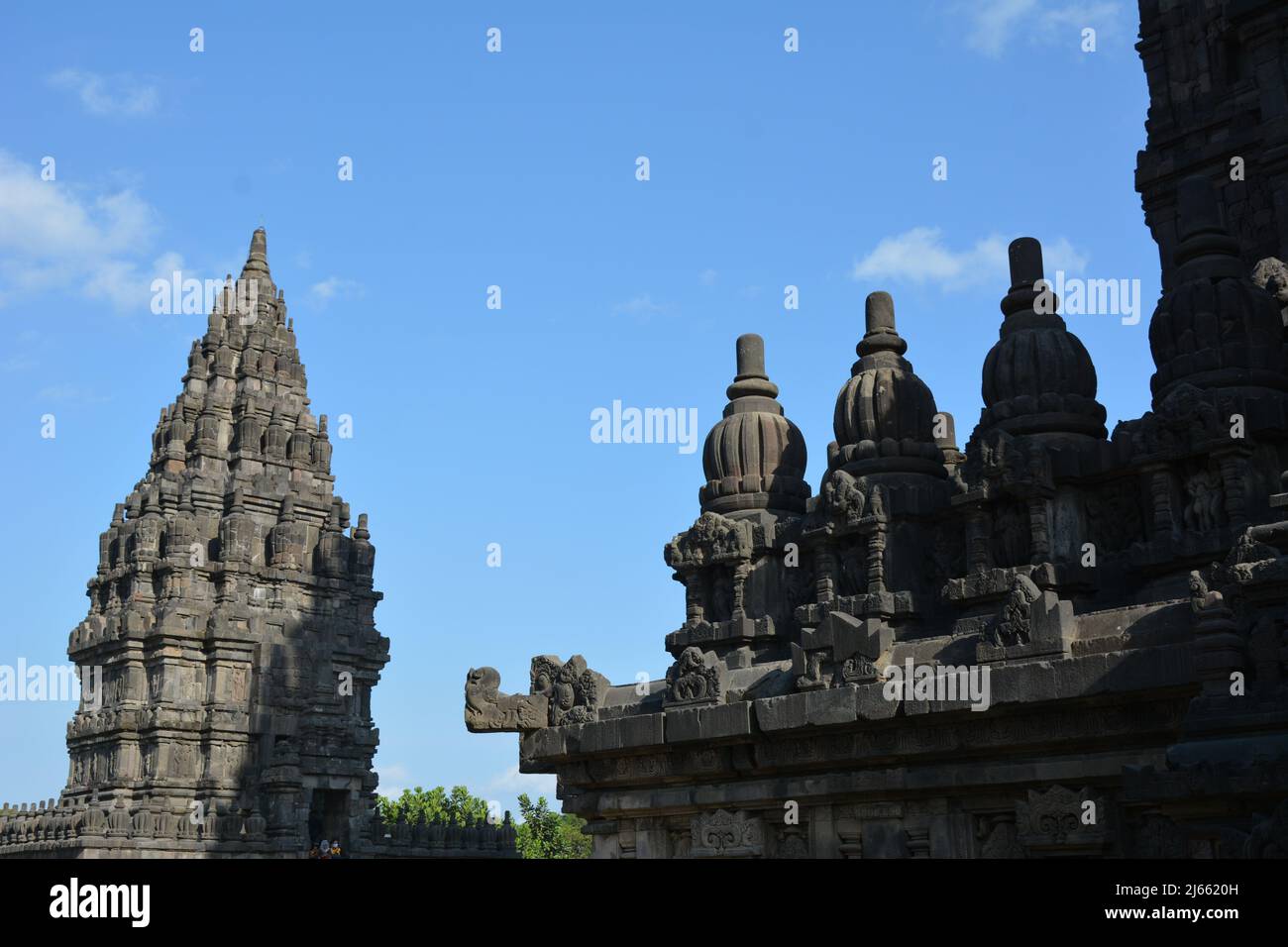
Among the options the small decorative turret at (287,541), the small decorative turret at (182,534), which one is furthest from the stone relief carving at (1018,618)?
the small decorative turret at (287,541)

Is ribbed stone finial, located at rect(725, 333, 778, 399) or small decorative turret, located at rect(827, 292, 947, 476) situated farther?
ribbed stone finial, located at rect(725, 333, 778, 399)

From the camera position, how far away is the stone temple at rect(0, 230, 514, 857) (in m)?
49.9

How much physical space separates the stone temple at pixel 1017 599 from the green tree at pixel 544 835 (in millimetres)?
53320

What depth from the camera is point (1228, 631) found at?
477 inches

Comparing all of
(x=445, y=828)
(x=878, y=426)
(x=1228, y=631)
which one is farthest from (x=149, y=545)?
(x=1228, y=631)

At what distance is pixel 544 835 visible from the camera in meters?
75.6

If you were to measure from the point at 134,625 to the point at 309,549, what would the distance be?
7621 millimetres

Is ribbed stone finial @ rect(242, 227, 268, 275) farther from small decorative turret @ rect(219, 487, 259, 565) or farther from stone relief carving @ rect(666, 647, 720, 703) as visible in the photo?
stone relief carving @ rect(666, 647, 720, 703)

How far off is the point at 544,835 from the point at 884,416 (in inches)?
2321

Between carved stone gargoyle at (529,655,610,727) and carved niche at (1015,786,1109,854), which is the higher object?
carved stone gargoyle at (529,655,610,727)

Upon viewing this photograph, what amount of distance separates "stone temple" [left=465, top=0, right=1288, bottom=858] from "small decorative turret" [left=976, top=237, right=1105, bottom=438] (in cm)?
5

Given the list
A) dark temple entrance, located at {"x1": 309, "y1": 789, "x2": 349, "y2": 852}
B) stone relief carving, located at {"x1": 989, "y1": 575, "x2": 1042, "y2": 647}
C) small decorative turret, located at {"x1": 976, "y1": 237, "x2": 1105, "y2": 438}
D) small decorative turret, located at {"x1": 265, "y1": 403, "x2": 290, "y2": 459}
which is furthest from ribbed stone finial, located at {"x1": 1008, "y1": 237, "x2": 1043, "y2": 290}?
small decorative turret, located at {"x1": 265, "y1": 403, "x2": 290, "y2": 459}
